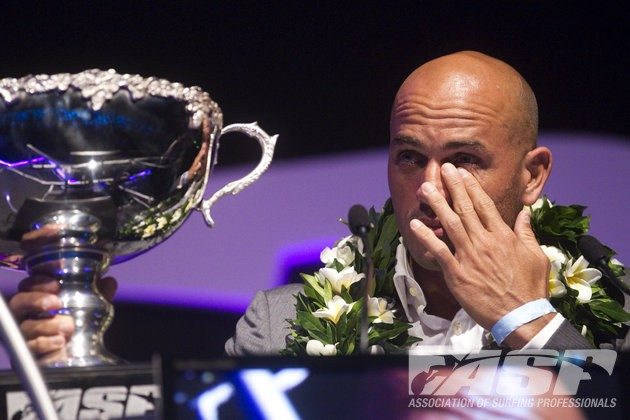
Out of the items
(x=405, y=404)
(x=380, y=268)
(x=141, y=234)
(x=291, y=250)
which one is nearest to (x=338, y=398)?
(x=405, y=404)

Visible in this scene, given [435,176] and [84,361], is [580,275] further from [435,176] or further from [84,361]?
[84,361]

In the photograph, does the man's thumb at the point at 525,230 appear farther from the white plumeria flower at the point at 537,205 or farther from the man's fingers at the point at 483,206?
the white plumeria flower at the point at 537,205

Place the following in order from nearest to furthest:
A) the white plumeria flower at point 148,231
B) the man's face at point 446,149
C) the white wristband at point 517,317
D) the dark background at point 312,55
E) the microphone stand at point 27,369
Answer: the microphone stand at point 27,369
the white plumeria flower at point 148,231
the white wristband at point 517,317
the man's face at point 446,149
the dark background at point 312,55

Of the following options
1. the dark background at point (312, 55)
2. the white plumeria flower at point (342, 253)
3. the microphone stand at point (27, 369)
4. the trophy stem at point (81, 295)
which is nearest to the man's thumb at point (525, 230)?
the white plumeria flower at point (342, 253)

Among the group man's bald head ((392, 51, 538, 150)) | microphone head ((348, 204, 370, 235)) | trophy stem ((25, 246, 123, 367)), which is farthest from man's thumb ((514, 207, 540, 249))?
trophy stem ((25, 246, 123, 367))

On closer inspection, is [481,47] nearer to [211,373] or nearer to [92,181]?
[92,181]

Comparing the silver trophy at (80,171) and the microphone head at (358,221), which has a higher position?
the silver trophy at (80,171)

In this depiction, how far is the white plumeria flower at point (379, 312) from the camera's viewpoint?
1.90 meters

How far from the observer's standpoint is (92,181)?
50.1 inches

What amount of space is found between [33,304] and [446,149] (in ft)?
2.94

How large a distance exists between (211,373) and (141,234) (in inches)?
18.4

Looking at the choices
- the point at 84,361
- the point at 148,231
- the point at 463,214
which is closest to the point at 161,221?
the point at 148,231

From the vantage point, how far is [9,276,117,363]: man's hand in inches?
47.1

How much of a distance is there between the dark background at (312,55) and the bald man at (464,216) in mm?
335
